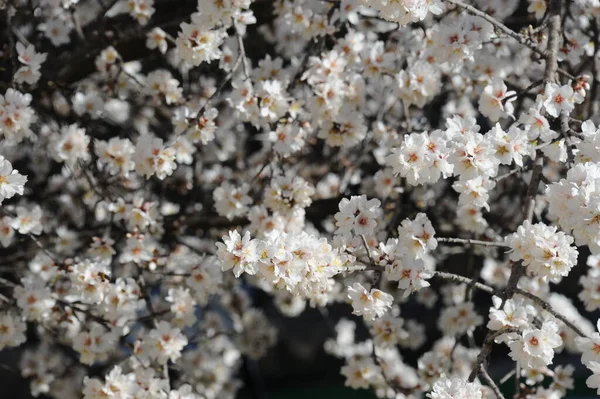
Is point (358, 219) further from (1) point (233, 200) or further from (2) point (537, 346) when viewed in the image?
(1) point (233, 200)

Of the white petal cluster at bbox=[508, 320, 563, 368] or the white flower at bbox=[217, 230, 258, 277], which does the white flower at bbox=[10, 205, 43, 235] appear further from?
the white petal cluster at bbox=[508, 320, 563, 368]

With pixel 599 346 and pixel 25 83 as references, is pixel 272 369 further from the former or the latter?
pixel 599 346

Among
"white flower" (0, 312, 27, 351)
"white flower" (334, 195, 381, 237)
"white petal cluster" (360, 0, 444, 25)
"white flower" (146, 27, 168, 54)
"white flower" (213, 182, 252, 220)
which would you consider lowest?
"white flower" (0, 312, 27, 351)

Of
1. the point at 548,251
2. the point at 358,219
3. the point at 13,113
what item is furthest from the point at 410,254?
the point at 13,113

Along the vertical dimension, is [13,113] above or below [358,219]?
below

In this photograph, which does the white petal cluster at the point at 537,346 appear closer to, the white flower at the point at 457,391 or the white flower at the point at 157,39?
the white flower at the point at 457,391

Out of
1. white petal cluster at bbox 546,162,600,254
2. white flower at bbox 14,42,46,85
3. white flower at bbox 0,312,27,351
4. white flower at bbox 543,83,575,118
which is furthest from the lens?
white flower at bbox 0,312,27,351

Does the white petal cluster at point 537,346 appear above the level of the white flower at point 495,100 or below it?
below

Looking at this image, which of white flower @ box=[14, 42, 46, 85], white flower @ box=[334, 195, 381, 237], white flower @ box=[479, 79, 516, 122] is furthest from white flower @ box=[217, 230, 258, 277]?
white flower @ box=[14, 42, 46, 85]

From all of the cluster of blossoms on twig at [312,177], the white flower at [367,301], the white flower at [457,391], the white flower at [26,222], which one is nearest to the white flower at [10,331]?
the cluster of blossoms on twig at [312,177]
